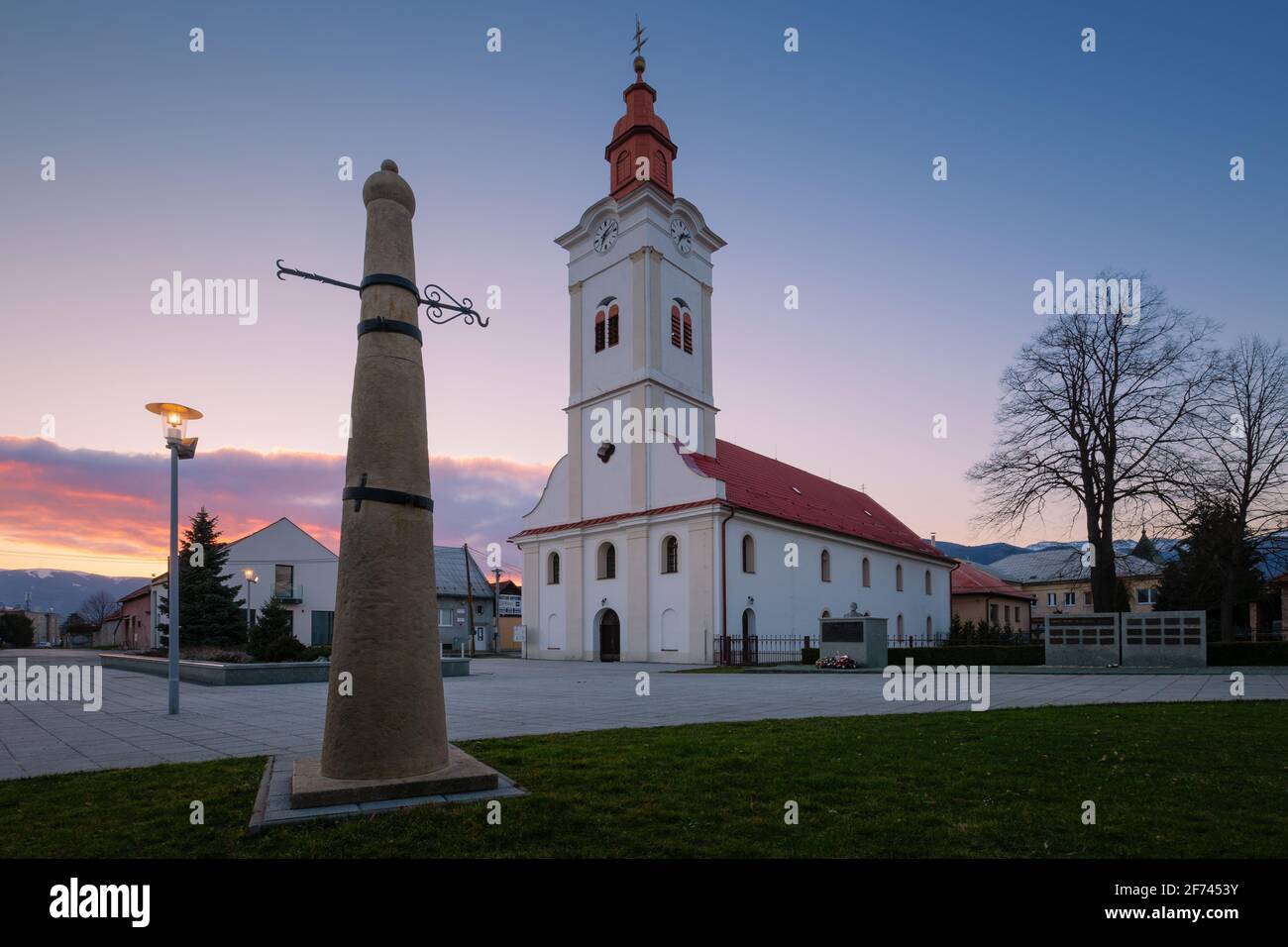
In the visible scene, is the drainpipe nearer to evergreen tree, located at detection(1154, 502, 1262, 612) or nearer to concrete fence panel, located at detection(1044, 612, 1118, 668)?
concrete fence panel, located at detection(1044, 612, 1118, 668)

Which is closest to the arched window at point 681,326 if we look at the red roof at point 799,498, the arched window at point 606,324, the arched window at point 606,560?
the arched window at point 606,324

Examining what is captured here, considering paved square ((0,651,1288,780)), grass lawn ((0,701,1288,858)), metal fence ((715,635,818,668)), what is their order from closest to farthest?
grass lawn ((0,701,1288,858)) → paved square ((0,651,1288,780)) → metal fence ((715,635,818,668))

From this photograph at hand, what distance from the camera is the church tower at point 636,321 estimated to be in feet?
113

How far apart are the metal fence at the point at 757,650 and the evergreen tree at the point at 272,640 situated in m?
14.6

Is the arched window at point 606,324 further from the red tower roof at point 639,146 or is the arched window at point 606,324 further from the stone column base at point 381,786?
the stone column base at point 381,786

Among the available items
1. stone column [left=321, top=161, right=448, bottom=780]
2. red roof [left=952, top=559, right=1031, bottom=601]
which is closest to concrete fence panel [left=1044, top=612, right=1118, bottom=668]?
stone column [left=321, top=161, right=448, bottom=780]

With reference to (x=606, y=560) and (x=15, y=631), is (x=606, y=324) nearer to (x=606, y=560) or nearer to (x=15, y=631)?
(x=606, y=560)

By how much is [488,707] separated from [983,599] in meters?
56.0

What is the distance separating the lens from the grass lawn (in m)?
4.51

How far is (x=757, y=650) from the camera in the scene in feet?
103

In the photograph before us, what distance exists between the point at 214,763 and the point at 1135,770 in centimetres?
813

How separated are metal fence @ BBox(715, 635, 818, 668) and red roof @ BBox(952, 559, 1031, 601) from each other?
30.2m
